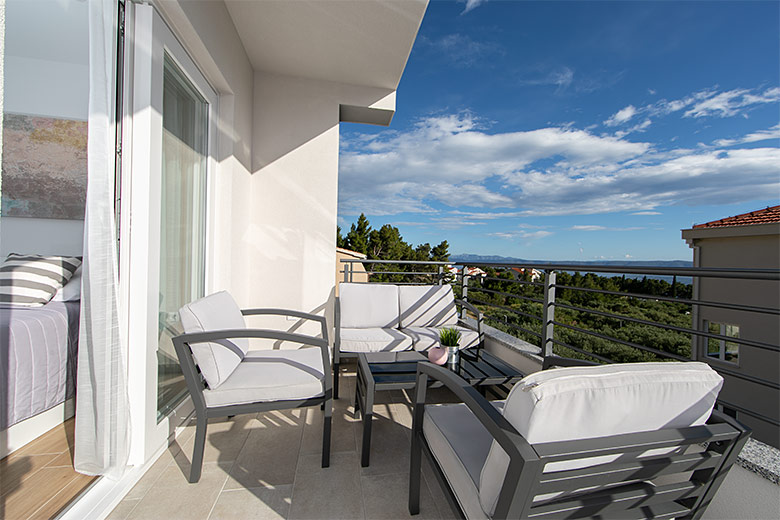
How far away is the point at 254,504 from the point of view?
1.45m

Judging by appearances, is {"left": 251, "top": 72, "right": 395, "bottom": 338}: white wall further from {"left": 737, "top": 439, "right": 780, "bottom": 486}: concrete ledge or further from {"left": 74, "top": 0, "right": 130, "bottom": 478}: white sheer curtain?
{"left": 737, "top": 439, "right": 780, "bottom": 486}: concrete ledge

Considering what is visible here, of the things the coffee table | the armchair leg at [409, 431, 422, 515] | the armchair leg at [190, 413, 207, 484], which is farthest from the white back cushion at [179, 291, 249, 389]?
the armchair leg at [409, 431, 422, 515]

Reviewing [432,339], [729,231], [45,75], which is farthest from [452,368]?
[729,231]

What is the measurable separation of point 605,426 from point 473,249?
20595 mm

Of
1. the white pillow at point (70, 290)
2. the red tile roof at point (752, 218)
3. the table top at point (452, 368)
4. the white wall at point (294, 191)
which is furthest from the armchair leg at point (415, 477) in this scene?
the red tile roof at point (752, 218)

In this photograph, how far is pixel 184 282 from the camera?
85.6 inches

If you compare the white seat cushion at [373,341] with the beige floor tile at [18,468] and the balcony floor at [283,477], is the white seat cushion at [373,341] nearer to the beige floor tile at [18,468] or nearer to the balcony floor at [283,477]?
the balcony floor at [283,477]

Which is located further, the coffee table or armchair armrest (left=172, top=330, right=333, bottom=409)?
the coffee table

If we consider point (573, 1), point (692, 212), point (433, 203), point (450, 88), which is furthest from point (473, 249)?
point (692, 212)

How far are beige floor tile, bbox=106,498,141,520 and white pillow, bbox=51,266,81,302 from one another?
0.93m

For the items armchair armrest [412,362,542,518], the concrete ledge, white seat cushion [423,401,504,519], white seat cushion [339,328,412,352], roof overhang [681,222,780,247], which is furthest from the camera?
roof overhang [681,222,780,247]

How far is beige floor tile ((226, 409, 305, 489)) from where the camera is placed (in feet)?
5.31

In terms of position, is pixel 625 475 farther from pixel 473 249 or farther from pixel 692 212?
pixel 692 212

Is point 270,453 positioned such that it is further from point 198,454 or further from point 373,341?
point 373,341
